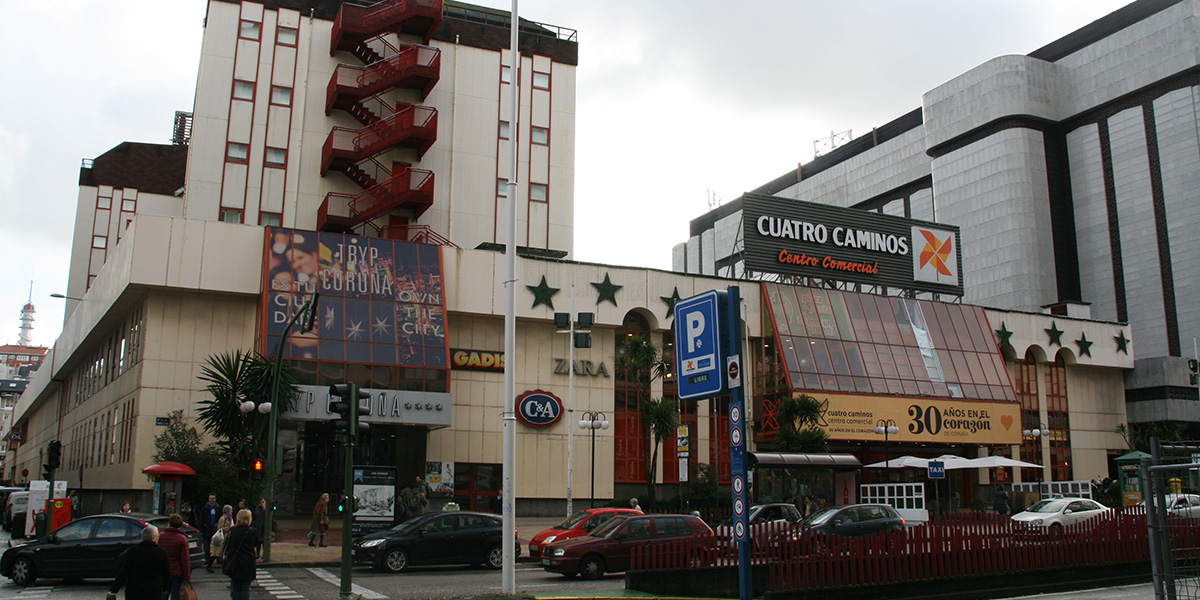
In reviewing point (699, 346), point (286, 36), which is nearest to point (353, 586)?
point (699, 346)

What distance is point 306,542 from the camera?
29.4 meters

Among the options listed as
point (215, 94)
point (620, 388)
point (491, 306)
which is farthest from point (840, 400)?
point (215, 94)

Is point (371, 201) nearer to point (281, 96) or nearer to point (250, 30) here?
point (281, 96)

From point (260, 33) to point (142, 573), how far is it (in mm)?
41879

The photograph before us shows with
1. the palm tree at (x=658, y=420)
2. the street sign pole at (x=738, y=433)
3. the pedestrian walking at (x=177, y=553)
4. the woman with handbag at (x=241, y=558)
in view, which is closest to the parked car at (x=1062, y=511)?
the palm tree at (x=658, y=420)

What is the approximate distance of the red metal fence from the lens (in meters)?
15.4

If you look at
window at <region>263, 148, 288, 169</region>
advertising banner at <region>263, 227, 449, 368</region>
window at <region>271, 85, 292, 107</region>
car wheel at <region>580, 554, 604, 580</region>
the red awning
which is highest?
window at <region>271, 85, 292, 107</region>

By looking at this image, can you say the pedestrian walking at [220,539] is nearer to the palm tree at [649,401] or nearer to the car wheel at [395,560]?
the car wheel at [395,560]

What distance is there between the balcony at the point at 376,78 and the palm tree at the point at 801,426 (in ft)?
79.4

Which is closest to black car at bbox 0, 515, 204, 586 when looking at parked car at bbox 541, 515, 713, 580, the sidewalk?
the sidewalk

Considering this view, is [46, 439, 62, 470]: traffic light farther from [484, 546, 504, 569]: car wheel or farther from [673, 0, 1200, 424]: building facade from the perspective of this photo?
[673, 0, 1200, 424]: building facade

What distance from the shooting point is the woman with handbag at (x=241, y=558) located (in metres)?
12.9

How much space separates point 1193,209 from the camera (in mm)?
67375

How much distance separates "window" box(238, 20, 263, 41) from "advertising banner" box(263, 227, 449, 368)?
46.4 feet
